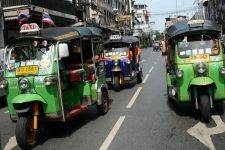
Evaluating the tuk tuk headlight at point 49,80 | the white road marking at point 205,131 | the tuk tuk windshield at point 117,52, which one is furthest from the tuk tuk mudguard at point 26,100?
the tuk tuk windshield at point 117,52

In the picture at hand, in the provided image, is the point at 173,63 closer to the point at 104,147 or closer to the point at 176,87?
the point at 176,87

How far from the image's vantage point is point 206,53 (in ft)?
34.9

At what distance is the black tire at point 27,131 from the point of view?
27.1 feet

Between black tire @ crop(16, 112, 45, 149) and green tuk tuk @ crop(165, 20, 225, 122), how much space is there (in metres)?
3.55

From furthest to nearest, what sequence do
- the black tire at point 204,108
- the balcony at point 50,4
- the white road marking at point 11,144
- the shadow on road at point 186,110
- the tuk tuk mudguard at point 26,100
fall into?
the balcony at point 50,4, the shadow on road at point 186,110, the black tire at point 204,108, the white road marking at point 11,144, the tuk tuk mudguard at point 26,100

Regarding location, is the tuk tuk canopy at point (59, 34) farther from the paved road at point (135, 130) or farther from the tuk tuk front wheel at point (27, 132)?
the paved road at point (135, 130)

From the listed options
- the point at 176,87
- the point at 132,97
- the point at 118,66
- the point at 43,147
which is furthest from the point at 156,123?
the point at 118,66

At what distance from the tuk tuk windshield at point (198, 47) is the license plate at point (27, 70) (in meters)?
3.80

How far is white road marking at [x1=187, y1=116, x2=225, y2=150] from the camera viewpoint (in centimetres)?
810

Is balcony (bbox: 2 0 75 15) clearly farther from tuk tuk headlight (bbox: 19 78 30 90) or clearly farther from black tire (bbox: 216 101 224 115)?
tuk tuk headlight (bbox: 19 78 30 90)

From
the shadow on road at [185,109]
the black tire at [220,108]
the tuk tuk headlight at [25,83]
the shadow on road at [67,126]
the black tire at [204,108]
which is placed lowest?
the shadow on road at [67,126]

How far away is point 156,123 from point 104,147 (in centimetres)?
236

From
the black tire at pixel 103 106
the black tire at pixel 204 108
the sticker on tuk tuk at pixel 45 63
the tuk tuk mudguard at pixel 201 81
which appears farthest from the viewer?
the black tire at pixel 103 106

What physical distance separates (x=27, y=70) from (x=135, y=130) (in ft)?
8.88
